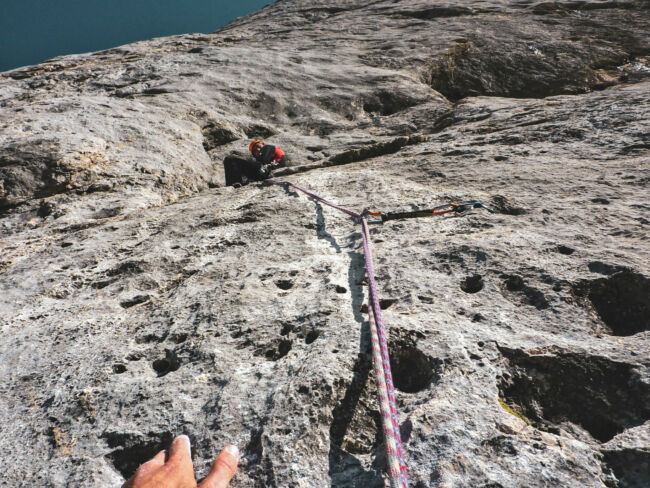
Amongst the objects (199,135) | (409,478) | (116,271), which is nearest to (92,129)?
(199,135)

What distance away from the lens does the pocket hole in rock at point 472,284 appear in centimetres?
240

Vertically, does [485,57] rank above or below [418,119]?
Answer: above

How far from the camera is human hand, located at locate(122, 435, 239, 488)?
4.87 ft

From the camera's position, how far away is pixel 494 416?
1597 mm

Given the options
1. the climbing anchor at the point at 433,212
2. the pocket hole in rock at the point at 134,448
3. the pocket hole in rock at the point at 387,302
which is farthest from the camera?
the climbing anchor at the point at 433,212

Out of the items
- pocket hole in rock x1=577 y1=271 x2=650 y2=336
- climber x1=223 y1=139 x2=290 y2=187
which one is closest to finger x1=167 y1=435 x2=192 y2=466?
pocket hole in rock x1=577 y1=271 x2=650 y2=336

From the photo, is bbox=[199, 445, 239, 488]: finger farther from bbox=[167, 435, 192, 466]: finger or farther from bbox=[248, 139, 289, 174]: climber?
bbox=[248, 139, 289, 174]: climber

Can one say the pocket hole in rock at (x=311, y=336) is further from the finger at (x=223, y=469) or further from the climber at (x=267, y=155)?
the climber at (x=267, y=155)

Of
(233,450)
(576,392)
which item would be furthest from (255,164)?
(576,392)

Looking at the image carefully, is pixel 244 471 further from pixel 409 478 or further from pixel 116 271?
pixel 116 271

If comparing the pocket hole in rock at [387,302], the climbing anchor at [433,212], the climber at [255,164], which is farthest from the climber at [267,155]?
the pocket hole in rock at [387,302]

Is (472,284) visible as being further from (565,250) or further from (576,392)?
(576,392)

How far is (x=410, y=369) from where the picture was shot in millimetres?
1979

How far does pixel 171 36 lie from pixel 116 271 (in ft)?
28.4
